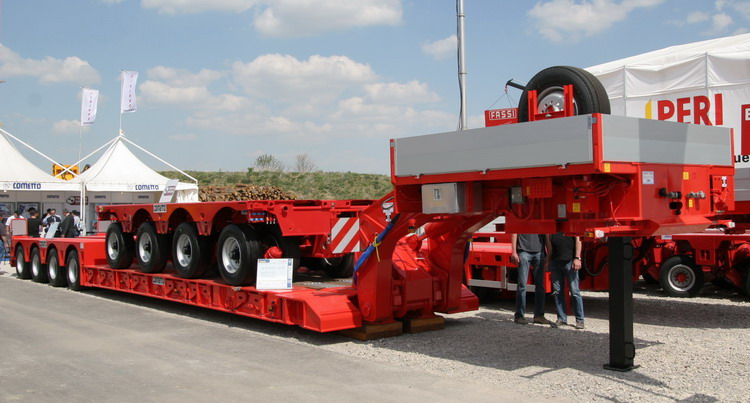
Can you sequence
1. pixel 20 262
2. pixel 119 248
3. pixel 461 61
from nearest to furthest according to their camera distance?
pixel 119 248 → pixel 461 61 → pixel 20 262

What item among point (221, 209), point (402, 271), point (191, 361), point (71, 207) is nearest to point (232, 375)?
point (191, 361)

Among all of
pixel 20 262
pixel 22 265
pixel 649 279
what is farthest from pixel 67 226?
pixel 649 279

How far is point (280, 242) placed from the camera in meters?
9.65

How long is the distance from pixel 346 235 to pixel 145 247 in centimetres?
427

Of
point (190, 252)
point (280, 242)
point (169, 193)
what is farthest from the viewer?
point (169, 193)

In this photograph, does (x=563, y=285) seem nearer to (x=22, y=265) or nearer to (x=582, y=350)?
(x=582, y=350)

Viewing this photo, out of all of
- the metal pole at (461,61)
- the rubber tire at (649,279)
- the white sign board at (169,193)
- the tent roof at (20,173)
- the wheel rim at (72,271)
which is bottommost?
the rubber tire at (649,279)

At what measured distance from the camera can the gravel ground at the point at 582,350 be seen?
5.88 m

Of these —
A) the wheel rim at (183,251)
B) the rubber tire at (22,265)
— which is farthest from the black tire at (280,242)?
the rubber tire at (22,265)

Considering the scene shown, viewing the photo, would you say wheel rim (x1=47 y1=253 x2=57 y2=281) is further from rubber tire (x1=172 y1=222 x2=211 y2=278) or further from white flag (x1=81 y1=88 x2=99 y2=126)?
white flag (x1=81 y1=88 x2=99 y2=126)

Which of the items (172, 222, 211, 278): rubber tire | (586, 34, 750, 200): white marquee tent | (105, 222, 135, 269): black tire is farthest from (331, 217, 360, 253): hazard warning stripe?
(586, 34, 750, 200): white marquee tent

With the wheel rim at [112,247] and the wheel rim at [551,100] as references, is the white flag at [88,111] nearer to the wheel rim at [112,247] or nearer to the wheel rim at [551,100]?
the wheel rim at [112,247]

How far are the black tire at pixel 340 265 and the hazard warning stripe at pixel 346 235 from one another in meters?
2.39

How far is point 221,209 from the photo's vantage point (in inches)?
374
